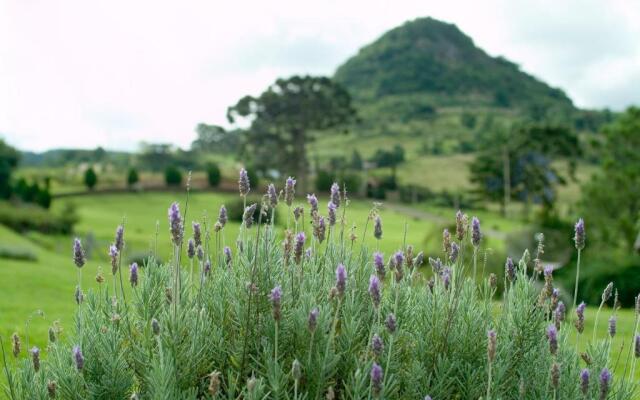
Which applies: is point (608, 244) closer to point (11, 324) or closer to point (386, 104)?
point (11, 324)

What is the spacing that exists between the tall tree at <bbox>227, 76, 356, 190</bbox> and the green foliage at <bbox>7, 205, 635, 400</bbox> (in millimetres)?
79560

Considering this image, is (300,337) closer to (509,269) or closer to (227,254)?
(227,254)

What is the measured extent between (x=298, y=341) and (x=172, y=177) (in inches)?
3179

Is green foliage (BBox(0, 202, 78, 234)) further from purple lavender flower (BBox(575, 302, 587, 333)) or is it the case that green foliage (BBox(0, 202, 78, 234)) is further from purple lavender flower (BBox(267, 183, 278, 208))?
purple lavender flower (BBox(575, 302, 587, 333))

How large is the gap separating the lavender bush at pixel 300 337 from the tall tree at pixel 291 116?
7955 centimetres

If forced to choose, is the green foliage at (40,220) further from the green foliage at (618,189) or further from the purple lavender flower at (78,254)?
the purple lavender flower at (78,254)

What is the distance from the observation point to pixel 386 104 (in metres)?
186

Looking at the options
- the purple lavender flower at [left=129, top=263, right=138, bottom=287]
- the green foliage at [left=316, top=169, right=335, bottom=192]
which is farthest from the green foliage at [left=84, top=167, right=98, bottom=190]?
the purple lavender flower at [left=129, top=263, right=138, bottom=287]

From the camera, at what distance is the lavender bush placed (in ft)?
11.0

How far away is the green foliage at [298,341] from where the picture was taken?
133 inches

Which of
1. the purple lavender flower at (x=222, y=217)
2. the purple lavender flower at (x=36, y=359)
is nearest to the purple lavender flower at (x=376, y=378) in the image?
the purple lavender flower at (x=222, y=217)

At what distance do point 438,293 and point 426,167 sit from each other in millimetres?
115454

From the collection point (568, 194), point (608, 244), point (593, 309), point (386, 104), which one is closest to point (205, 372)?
point (593, 309)

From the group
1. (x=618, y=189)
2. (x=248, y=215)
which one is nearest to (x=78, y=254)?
(x=248, y=215)
